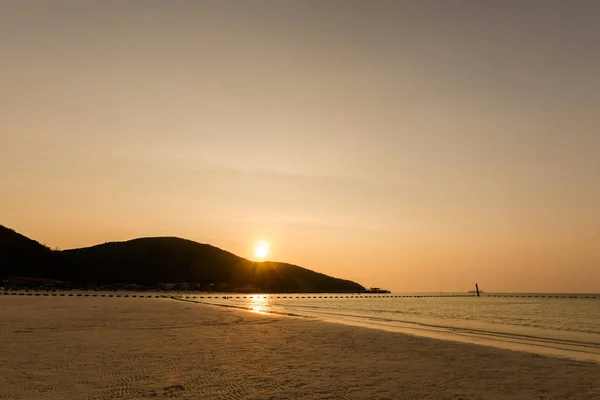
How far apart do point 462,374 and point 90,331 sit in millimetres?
21571

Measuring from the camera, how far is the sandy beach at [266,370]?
12180 millimetres

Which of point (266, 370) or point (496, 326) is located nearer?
point (266, 370)

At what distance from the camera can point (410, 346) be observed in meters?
24.1

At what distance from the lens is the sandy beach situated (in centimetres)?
1218

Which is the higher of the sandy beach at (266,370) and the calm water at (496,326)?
the calm water at (496,326)

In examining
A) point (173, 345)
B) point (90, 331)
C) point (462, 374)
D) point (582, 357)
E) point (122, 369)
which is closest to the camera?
point (122, 369)

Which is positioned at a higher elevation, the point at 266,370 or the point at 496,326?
the point at 496,326

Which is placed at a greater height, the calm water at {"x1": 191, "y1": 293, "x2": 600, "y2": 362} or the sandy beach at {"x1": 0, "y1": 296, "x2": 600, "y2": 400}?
the calm water at {"x1": 191, "y1": 293, "x2": 600, "y2": 362}

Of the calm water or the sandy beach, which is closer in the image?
the sandy beach

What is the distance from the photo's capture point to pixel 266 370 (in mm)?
15555

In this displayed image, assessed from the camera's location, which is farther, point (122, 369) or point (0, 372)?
point (122, 369)

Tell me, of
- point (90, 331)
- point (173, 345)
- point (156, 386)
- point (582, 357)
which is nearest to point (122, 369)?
point (156, 386)

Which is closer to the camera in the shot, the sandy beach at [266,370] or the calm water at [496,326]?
the sandy beach at [266,370]

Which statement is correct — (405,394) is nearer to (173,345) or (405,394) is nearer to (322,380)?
(322,380)
